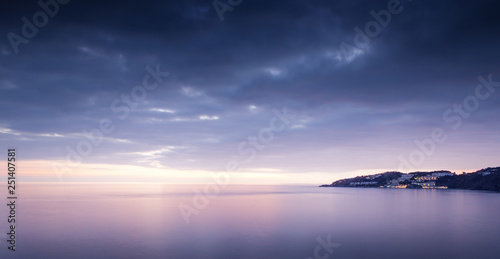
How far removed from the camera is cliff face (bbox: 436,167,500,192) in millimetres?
126688

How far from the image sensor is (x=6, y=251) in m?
20.2

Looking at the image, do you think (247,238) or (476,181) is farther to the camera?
(476,181)

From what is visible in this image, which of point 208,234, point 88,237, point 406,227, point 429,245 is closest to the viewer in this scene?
point 429,245

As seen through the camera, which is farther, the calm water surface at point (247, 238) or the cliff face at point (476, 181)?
the cliff face at point (476, 181)

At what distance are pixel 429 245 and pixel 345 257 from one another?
8.89 meters

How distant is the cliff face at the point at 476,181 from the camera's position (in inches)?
4988

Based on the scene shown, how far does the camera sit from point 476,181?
461ft

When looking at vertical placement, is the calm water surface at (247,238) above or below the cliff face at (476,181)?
above

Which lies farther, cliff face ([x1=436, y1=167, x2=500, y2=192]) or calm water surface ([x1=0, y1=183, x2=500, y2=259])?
cliff face ([x1=436, y1=167, x2=500, y2=192])

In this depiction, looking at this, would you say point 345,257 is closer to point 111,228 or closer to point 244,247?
point 244,247

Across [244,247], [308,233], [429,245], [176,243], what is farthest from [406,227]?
[176,243]

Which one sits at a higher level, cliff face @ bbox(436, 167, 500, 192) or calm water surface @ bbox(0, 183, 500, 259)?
calm water surface @ bbox(0, 183, 500, 259)

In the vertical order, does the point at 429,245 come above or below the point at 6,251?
below

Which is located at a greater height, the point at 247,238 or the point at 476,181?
the point at 247,238
